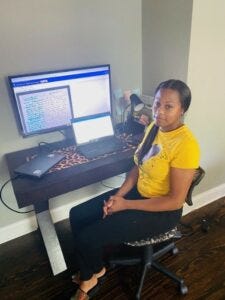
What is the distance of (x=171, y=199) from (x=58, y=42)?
3.96ft

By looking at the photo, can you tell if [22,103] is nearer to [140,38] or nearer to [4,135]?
[4,135]

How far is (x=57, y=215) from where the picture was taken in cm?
208

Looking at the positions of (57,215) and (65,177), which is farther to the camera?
(57,215)

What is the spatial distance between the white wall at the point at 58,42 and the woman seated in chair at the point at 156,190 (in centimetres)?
74

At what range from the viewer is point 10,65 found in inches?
61.4

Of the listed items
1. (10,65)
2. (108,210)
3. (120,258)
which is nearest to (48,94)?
(10,65)

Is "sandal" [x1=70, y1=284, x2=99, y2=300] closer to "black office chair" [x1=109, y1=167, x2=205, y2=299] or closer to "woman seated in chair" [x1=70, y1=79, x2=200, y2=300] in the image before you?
"woman seated in chair" [x1=70, y1=79, x2=200, y2=300]

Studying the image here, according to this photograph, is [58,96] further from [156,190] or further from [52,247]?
[52,247]

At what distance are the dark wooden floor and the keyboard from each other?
2.42 feet

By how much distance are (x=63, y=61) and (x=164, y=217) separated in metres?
1.18

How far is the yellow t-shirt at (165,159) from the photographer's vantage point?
45.4 inches

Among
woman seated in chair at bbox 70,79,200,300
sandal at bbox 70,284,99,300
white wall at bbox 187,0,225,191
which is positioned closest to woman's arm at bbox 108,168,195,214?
woman seated in chair at bbox 70,79,200,300

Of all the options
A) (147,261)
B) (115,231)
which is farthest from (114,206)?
(147,261)

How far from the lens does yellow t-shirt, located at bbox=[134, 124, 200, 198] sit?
115 centimetres
